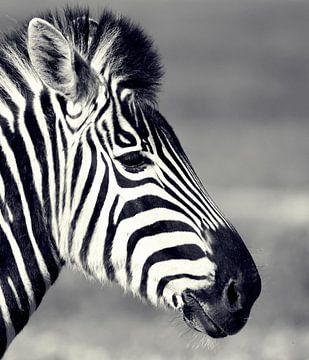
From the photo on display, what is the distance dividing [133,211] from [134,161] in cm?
28

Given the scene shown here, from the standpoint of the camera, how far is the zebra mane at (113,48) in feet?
21.9

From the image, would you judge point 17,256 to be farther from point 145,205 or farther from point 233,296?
point 233,296

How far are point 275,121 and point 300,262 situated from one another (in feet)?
54.4

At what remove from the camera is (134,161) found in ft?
21.1

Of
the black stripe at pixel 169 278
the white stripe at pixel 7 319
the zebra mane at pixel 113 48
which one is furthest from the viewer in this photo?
the zebra mane at pixel 113 48

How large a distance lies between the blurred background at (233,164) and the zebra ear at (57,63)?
76 cm

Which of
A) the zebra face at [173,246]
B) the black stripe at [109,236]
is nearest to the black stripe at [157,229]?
the zebra face at [173,246]

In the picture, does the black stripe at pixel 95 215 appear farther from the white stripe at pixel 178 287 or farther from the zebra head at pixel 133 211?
the white stripe at pixel 178 287

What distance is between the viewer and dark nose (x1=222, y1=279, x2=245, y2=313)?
6.31 meters

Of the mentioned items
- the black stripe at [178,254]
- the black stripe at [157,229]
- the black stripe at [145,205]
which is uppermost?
the black stripe at [145,205]

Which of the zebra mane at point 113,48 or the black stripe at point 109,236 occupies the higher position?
the zebra mane at point 113,48

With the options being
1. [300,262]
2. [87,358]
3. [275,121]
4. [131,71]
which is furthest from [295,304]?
[275,121]

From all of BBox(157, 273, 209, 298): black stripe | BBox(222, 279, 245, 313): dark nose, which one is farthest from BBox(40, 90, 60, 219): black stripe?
BBox(222, 279, 245, 313): dark nose

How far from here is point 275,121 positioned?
3127 cm
